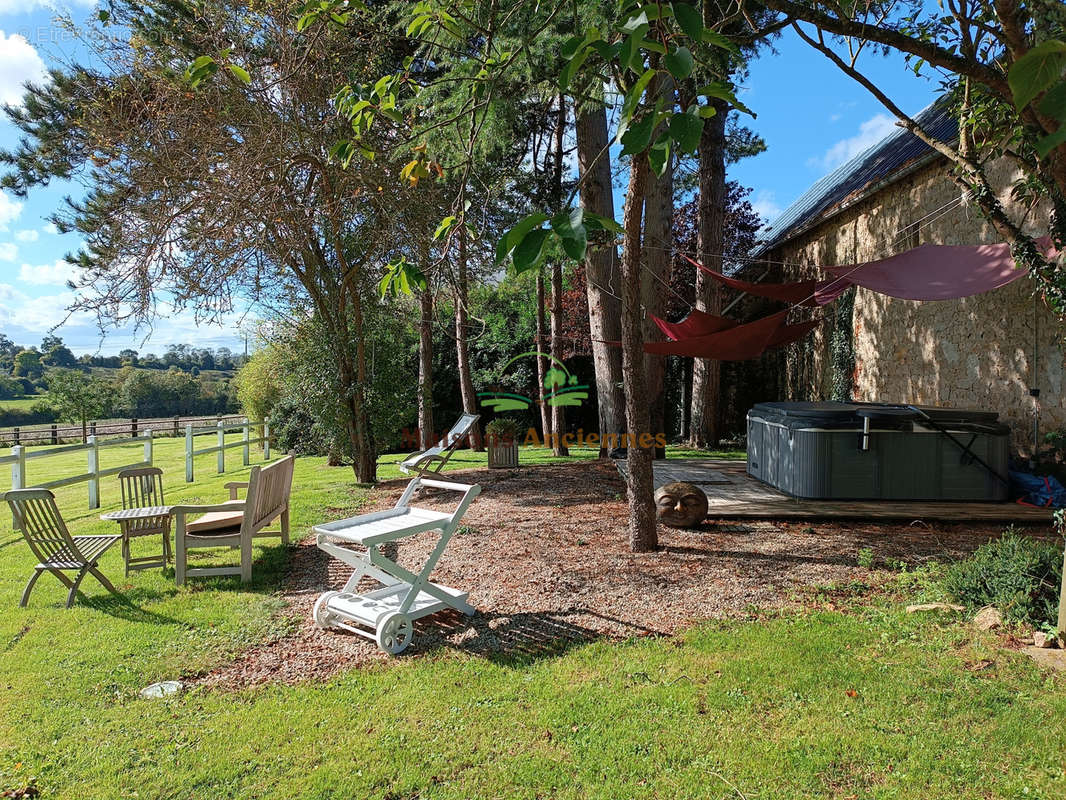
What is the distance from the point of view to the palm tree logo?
14.1 meters

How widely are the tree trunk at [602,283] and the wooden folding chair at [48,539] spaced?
6.18 m

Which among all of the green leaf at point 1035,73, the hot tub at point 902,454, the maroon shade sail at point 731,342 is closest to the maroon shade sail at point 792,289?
the maroon shade sail at point 731,342

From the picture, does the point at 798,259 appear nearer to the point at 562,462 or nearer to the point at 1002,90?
the point at 562,462

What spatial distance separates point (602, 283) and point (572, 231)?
8353mm

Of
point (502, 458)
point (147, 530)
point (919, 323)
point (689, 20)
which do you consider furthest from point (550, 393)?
point (689, 20)

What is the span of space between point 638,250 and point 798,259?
29.9 ft

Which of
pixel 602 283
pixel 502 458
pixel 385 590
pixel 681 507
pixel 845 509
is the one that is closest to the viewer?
pixel 385 590

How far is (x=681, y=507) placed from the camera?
5582 millimetres

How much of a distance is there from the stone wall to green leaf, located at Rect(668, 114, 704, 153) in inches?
208

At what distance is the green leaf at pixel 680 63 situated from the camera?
150 cm

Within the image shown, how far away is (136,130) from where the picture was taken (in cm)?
674

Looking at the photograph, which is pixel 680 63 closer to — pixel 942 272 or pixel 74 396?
pixel 942 272

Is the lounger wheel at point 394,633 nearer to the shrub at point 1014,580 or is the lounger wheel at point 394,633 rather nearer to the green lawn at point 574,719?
the green lawn at point 574,719

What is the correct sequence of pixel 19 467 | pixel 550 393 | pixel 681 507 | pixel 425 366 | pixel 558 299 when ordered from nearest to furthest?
pixel 681 507 → pixel 19 467 → pixel 425 366 → pixel 558 299 → pixel 550 393
